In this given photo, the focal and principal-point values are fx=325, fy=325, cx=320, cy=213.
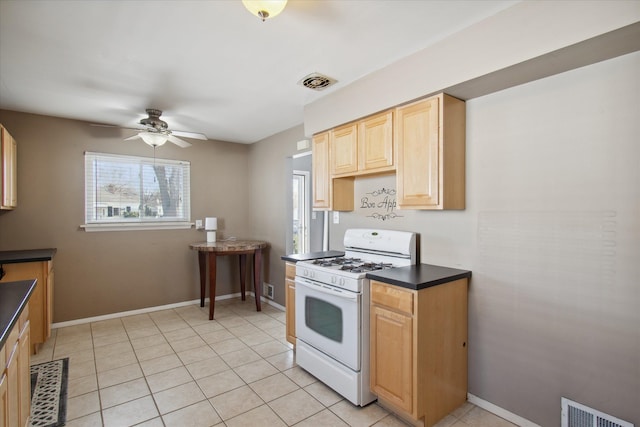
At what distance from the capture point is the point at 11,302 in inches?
61.7

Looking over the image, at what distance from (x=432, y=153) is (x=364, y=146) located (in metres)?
0.66

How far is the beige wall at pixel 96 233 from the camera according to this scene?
3.52 metres

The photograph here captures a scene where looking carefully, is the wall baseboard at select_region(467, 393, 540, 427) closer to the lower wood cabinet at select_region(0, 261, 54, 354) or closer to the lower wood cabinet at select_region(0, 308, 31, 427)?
the lower wood cabinet at select_region(0, 308, 31, 427)

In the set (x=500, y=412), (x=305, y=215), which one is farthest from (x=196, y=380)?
(x=305, y=215)

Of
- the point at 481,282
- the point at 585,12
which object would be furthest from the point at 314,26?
the point at 481,282

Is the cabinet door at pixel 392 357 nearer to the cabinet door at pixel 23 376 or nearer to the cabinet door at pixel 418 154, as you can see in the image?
the cabinet door at pixel 418 154

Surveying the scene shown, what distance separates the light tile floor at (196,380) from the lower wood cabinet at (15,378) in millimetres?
528

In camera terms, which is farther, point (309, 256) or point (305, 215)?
point (305, 215)

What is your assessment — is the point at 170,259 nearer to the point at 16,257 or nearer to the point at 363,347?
the point at 16,257

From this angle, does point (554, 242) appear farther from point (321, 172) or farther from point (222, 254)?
point (222, 254)

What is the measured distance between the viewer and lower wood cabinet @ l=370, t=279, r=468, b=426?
A: 75.7 inches

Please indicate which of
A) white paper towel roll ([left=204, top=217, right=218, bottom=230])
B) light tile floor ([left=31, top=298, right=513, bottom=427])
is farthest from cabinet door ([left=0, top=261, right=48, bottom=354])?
white paper towel roll ([left=204, top=217, right=218, bottom=230])

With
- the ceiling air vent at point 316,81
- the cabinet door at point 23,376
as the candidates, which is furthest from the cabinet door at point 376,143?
the cabinet door at point 23,376

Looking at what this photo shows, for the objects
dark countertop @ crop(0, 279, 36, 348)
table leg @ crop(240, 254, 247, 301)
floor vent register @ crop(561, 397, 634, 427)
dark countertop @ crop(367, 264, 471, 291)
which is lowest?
floor vent register @ crop(561, 397, 634, 427)
